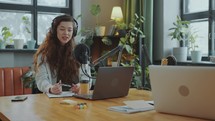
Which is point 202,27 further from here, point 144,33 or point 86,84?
point 86,84

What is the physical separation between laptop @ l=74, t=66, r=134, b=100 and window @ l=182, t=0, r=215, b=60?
6.92ft

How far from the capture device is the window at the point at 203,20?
3.64 metres

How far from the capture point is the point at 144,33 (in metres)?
4.13

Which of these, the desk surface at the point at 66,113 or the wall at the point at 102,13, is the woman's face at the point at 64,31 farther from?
the wall at the point at 102,13

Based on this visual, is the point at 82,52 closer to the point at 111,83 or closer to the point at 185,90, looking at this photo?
the point at 111,83

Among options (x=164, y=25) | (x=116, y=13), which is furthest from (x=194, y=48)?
(x=116, y=13)

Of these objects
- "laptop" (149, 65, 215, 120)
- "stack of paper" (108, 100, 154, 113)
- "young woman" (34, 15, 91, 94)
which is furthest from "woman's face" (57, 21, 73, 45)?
"laptop" (149, 65, 215, 120)

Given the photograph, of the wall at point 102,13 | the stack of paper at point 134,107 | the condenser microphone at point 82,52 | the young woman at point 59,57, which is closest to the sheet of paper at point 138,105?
the stack of paper at point 134,107

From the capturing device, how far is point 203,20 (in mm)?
3783

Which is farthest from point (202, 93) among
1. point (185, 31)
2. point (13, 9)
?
point (13, 9)

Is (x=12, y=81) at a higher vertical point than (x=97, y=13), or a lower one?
lower

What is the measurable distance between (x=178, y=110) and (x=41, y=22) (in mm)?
3244

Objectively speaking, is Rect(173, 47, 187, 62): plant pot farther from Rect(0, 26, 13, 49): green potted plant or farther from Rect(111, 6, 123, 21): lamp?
Rect(0, 26, 13, 49): green potted plant

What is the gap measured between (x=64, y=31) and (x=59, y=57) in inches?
8.6
